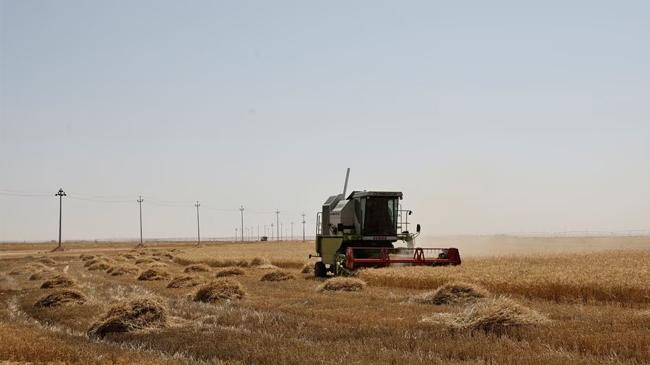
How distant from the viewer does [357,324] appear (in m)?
11.6

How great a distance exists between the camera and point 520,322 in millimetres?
10562

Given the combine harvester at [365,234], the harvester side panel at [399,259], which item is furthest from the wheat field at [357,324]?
the combine harvester at [365,234]

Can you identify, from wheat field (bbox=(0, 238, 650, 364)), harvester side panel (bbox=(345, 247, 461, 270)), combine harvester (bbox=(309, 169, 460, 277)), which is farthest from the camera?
combine harvester (bbox=(309, 169, 460, 277))

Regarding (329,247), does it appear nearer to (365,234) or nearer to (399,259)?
(365,234)

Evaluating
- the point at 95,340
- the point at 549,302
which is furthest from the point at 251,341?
the point at 549,302

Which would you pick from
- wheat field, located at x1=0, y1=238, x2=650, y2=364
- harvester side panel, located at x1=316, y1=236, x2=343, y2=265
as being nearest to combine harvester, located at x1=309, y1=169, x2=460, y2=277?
harvester side panel, located at x1=316, y1=236, x2=343, y2=265

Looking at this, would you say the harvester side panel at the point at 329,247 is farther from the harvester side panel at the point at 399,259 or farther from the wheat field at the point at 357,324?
the wheat field at the point at 357,324

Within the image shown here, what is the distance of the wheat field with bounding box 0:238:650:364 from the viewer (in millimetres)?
8734

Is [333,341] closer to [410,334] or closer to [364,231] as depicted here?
[410,334]

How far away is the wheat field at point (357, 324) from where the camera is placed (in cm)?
873

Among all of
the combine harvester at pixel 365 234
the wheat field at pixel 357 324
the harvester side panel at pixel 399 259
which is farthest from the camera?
the combine harvester at pixel 365 234

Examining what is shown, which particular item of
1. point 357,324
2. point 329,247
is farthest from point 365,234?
point 357,324

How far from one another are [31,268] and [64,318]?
86.1 feet

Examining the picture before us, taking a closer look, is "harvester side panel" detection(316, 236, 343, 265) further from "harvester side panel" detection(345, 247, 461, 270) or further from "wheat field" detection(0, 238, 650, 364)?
"wheat field" detection(0, 238, 650, 364)
